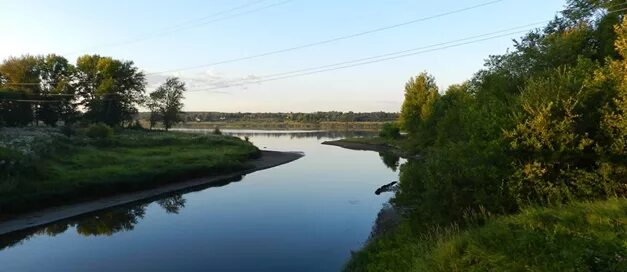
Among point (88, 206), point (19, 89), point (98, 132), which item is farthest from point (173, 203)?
point (19, 89)

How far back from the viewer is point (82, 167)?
4506 cm

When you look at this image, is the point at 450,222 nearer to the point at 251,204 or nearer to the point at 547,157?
the point at 547,157

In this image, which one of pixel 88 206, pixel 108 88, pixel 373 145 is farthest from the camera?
pixel 373 145

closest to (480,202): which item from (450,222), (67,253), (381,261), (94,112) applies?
(450,222)

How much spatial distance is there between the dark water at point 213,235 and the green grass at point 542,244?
10345 mm

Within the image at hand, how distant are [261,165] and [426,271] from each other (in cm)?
6097

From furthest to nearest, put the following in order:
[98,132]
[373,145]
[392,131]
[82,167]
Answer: [392,131]
[373,145]
[98,132]
[82,167]

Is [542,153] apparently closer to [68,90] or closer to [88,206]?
[88,206]

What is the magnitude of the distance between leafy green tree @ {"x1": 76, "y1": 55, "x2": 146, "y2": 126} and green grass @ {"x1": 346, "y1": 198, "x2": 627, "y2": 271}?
99137 millimetres

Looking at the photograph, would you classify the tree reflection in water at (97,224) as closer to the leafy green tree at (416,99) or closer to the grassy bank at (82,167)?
the grassy bank at (82,167)

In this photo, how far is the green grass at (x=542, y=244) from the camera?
8.65 m

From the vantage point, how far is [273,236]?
2758 centimetres

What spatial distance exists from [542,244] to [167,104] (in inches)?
4813

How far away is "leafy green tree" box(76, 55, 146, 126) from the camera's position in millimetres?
100250
